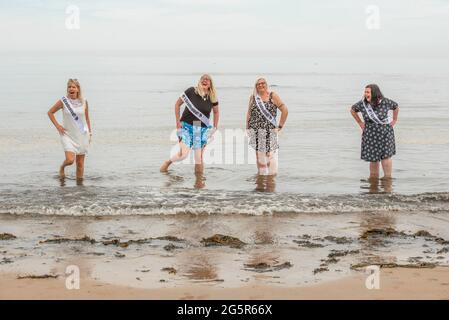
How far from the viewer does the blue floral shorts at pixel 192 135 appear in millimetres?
11445

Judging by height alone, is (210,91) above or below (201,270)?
above

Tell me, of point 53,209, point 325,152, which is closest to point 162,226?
point 53,209

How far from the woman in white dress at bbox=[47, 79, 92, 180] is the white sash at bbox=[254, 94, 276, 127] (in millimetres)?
2662

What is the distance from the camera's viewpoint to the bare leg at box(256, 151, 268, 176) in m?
11.3

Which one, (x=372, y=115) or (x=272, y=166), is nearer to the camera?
(x=372, y=115)

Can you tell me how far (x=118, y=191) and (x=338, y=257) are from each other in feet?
15.3

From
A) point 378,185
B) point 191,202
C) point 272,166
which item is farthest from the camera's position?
point 272,166

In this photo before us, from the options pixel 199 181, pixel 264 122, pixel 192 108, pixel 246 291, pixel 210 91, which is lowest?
pixel 246 291

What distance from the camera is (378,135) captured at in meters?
10.7

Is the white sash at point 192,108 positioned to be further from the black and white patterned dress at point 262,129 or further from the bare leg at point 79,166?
the bare leg at point 79,166

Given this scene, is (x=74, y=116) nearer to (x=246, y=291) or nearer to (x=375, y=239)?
(x=375, y=239)

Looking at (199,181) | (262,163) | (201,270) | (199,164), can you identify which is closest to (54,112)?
(199,181)

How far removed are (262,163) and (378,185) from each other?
1949 millimetres

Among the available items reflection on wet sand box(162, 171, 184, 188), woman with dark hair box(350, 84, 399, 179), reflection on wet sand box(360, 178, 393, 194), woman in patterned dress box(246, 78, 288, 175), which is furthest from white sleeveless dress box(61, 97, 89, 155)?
reflection on wet sand box(360, 178, 393, 194)
